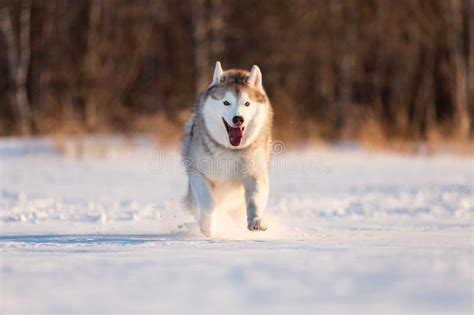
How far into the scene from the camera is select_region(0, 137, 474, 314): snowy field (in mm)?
2809

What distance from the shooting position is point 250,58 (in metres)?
19.3

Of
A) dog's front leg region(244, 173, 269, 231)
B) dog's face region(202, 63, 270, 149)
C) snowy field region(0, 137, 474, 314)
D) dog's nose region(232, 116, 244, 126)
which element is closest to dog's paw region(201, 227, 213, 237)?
snowy field region(0, 137, 474, 314)

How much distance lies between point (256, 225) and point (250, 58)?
48.3 ft

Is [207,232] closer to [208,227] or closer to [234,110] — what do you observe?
[208,227]

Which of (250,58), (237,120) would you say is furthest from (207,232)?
(250,58)

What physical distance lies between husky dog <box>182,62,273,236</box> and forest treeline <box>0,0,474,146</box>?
11875 mm

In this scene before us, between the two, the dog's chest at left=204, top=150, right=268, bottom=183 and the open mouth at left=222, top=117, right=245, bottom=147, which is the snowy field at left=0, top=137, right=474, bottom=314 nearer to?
the dog's chest at left=204, top=150, right=268, bottom=183

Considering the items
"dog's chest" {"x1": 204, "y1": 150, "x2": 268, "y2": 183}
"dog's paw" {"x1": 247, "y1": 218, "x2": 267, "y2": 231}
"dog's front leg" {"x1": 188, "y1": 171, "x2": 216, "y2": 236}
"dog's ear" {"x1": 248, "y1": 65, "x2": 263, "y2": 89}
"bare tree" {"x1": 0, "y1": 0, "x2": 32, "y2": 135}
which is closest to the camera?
"dog's paw" {"x1": 247, "y1": 218, "x2": 267, "y2": 231}

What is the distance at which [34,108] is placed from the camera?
63.7ft

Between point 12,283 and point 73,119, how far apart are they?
12.6 metres

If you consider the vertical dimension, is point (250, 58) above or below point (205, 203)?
above

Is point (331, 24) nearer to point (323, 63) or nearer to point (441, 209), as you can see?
point (323, 63)

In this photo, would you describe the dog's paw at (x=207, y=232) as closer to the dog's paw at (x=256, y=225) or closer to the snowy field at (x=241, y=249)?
the snowy field at (x=241, y=249)

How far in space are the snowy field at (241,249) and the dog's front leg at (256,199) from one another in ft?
0.35
